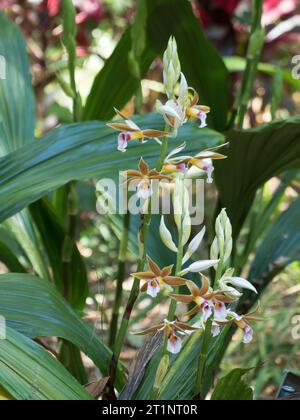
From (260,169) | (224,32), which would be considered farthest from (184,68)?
(224,32)

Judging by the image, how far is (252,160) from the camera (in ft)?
3.24

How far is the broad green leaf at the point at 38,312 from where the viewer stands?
2.55ft

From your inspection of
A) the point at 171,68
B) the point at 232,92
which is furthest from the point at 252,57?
the point at 232,92

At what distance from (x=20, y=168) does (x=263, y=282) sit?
1.42 ft

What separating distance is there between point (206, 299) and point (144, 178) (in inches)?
4.8

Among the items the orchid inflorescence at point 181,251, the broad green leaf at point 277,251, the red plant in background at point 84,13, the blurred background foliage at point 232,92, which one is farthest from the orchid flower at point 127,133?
the red plant in background at point 84,13

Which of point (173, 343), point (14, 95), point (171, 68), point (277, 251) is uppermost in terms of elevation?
point (171, 68)

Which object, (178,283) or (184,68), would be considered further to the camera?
(184,68)

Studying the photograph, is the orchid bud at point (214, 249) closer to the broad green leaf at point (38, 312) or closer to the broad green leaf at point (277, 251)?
the broad green leaf at point (38, 312)

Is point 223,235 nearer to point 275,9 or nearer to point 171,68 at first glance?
point 171,68

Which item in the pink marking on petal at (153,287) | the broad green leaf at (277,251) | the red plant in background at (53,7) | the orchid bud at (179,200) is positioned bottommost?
the broad green leaf at (277,251)

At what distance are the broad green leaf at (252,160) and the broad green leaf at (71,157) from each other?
0.17 feet

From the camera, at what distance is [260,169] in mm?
1003
